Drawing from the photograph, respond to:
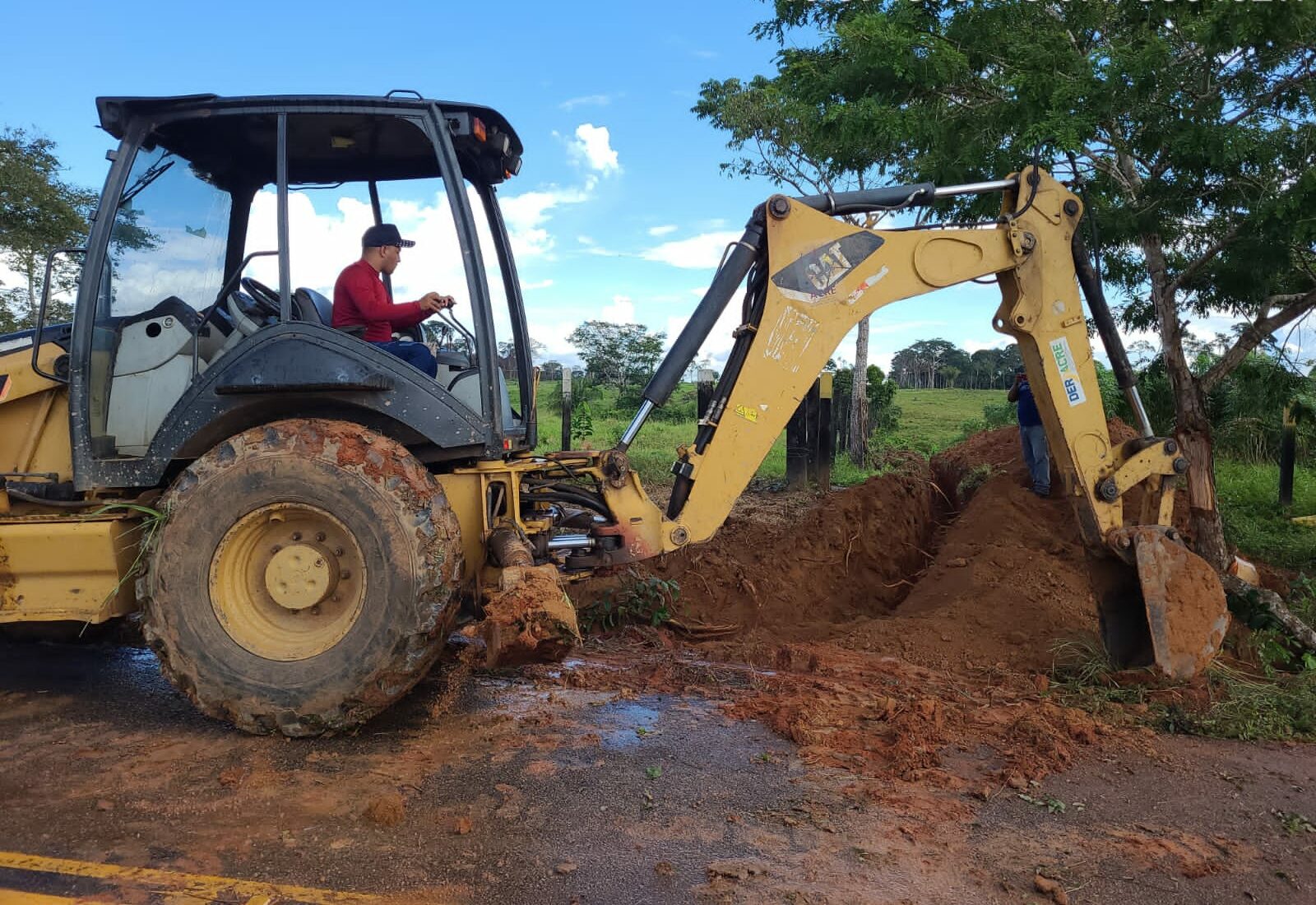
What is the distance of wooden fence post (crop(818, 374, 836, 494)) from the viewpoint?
35.7 feet

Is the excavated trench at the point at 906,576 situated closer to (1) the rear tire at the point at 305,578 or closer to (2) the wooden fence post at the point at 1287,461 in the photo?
(2) the wooden fence post at the point at 1287,461

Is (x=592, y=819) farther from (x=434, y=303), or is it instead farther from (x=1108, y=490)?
(x=1108, y=490)

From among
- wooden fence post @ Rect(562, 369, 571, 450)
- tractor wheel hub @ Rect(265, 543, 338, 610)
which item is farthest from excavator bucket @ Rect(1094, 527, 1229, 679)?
wooden fence post @ Rect(562, 369, 571, 450)

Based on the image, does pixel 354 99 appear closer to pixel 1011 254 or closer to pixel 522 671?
pixel 522 671

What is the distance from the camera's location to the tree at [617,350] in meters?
31.0

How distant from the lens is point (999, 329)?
4.85 metres

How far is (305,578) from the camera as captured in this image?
3.90m

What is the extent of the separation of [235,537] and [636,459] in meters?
8.45

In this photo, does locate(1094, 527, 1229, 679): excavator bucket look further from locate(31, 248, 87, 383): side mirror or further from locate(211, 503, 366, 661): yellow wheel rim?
locate(31, 248, 87, 383): side mirror

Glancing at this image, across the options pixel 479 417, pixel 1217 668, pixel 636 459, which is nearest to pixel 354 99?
pixel 479 417

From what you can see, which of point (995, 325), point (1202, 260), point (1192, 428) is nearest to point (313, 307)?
point (995, 325)

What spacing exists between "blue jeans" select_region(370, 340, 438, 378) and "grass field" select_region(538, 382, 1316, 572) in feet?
19.0

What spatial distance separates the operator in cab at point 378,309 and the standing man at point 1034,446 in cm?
571

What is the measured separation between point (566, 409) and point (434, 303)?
6.37 metres
